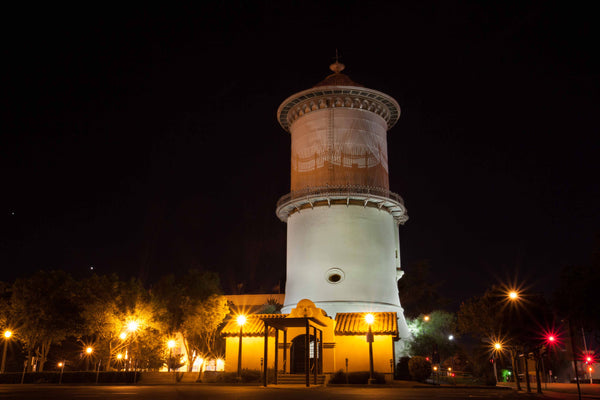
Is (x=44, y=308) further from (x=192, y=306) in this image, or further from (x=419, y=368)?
(x=419, y=368)

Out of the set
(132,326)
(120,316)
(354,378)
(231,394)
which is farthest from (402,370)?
(120,316)

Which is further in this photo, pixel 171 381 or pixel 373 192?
pixel 373 192

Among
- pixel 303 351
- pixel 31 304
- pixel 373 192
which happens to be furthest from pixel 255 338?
pixel 31 304

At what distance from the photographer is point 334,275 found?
39906mm

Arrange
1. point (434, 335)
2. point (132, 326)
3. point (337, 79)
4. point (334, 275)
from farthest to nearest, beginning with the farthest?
point (337, 79), point (434, 335), point (334, 275), point (132, 326)

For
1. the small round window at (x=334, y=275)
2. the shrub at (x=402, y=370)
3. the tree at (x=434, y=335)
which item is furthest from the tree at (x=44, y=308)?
the tree at (x=434, y=335)

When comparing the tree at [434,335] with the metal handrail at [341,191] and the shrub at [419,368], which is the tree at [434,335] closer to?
the shrub at [419,368]

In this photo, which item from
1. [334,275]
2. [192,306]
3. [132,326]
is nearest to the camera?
[132,326]

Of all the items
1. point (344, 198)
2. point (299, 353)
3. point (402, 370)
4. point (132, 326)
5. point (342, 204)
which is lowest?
point (402, 370)

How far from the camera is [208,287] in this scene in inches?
1663

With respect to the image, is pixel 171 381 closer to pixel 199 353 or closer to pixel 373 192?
pixel 199 353

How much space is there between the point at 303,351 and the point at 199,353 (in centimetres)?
1087

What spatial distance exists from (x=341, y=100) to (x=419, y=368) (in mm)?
21458

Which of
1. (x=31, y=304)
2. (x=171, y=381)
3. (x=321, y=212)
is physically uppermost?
(x=321, y=212)
